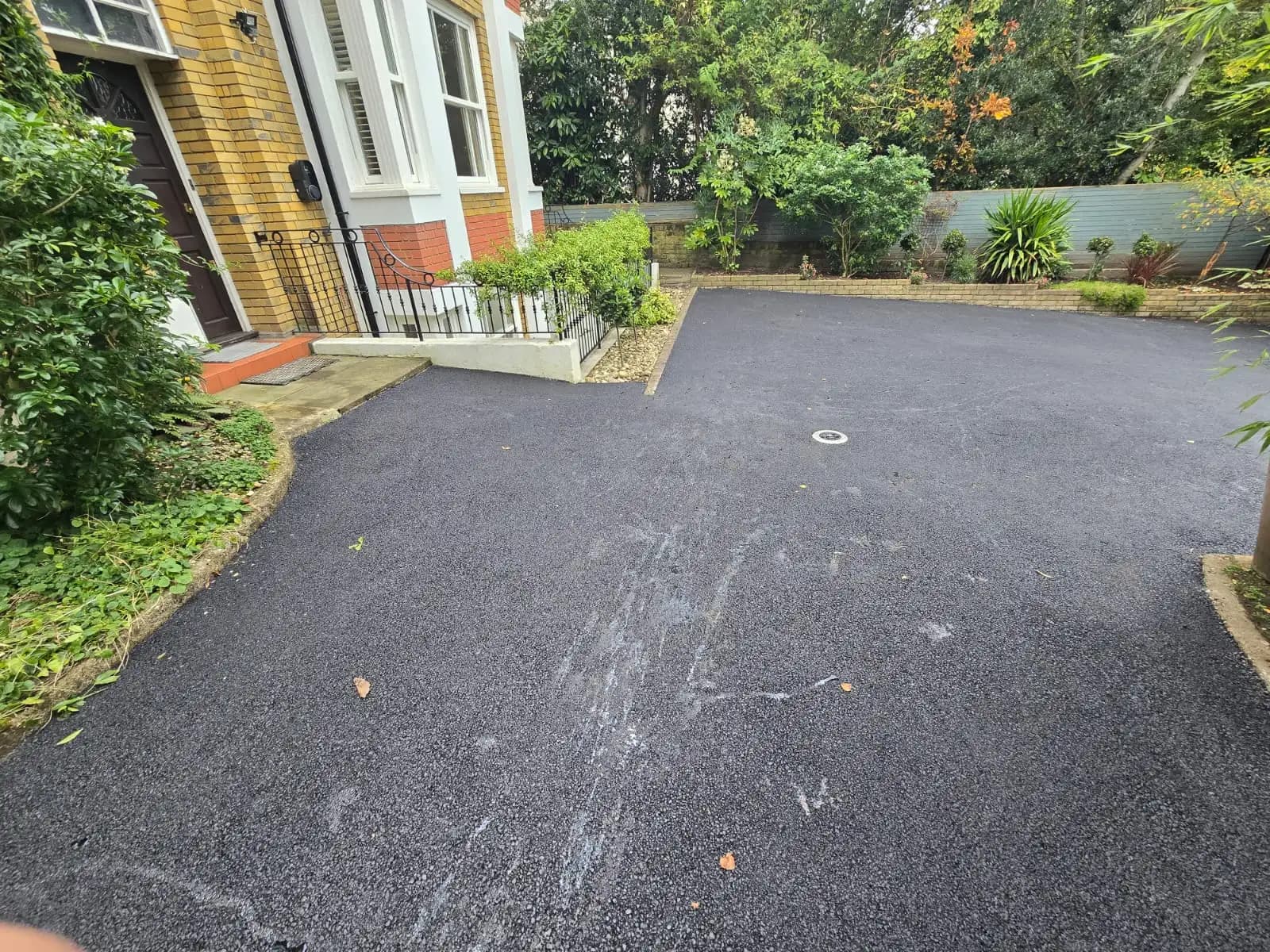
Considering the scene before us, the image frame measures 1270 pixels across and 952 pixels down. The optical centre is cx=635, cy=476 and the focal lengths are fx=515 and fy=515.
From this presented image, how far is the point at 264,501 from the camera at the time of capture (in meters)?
3.09

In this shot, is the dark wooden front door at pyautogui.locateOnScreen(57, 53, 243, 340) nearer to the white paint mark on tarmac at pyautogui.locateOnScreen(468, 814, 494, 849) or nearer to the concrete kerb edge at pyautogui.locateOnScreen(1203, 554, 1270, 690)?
the white paint mark on tarmac at pyautogui.locateOnScreen(468, 814, 494, 849)

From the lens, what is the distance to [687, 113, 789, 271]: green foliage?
31.7 ft

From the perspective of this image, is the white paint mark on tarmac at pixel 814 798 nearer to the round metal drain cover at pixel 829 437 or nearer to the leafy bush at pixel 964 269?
the round metal drain cover at pixel 829 437

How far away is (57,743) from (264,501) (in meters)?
1.49

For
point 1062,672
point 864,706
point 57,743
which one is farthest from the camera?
point 1062,672

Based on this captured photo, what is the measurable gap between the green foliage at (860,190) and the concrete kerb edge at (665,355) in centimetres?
294

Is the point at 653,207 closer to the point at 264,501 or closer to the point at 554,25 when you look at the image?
the point at 554,25

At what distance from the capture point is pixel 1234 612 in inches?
93.0

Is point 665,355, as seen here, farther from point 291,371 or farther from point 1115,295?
point 1115,295

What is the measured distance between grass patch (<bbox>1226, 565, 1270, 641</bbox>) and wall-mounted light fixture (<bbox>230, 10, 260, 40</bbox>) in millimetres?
8333

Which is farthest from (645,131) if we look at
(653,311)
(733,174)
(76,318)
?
(76,318)

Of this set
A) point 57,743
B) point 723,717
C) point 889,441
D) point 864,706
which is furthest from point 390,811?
point 889,441

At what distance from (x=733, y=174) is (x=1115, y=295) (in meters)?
6.90

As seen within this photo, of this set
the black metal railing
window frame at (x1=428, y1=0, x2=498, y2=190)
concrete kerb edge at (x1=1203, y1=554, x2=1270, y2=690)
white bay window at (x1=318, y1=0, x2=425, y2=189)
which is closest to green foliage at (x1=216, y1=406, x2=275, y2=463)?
the black metal railing
